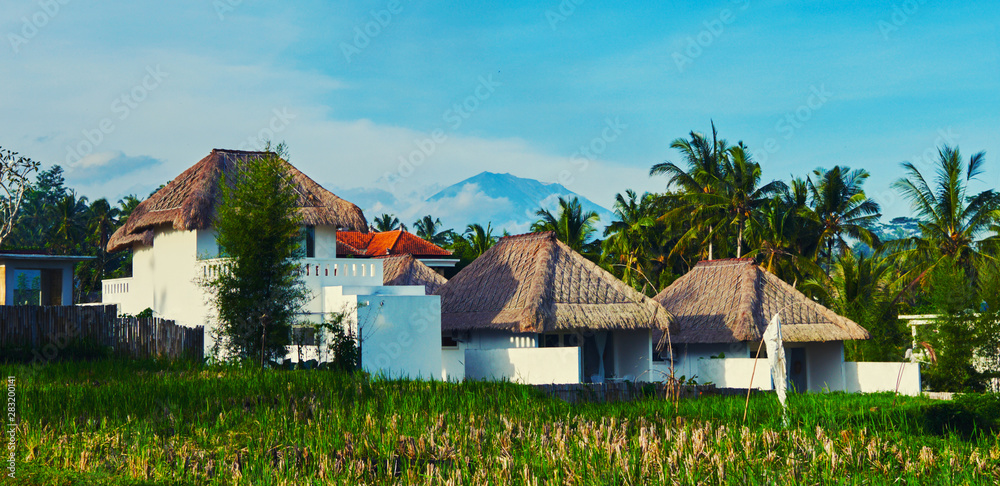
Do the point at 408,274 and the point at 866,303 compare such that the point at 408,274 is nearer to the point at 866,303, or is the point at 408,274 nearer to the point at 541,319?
the point at 541,319

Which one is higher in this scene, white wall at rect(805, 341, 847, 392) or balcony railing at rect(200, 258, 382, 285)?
balcony railing at rect(200, 258, 382, 285)

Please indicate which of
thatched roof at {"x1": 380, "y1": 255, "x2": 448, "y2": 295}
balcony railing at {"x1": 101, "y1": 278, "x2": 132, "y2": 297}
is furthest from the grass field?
thatched roof at {"x1": 380, "y1": 255, "x2": 448, "y2": 295}

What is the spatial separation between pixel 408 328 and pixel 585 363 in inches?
288

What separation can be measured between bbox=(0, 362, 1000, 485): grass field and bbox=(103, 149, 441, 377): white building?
210 inches

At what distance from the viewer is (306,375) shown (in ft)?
40.3

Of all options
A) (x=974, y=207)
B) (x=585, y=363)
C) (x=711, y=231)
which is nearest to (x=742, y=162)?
(x=711, y=231)

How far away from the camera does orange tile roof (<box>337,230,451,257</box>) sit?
131 ft

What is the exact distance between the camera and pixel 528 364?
19234 mm

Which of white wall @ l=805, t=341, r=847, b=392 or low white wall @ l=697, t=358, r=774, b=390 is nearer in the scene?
low white wall @ l=697, t=358, r=774, b=390

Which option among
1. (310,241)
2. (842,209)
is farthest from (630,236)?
(310,241)

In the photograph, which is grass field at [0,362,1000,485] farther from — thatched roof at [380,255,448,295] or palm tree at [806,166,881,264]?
palm tree at [806,166,881,264]

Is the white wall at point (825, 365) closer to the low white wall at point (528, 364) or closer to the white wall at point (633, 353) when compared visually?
the white wall at point (633, 353)

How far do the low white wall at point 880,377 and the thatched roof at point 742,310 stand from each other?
0.91m

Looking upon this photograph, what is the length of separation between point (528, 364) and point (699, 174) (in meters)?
17.6
